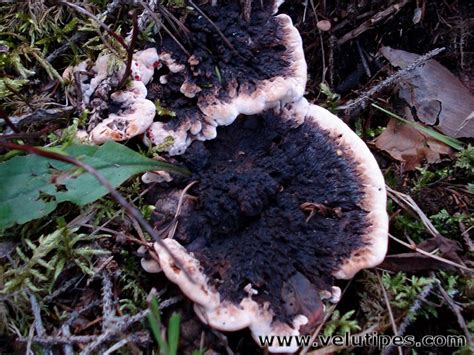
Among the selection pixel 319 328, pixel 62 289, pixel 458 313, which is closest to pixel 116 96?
pixel 62 289

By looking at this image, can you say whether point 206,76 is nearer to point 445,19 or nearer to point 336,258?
point 336,258

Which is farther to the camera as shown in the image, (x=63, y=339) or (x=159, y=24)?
(x=159, y=24)

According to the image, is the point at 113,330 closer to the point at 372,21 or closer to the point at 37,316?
the point at 37,316

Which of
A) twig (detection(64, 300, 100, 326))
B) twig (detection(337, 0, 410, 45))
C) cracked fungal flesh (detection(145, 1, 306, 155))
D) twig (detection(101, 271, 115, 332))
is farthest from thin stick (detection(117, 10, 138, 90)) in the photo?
twig (detection(337, 0, 410, 45))

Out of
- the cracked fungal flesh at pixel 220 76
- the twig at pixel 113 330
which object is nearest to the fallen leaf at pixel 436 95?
the cracked fungal flesh at pixel 220 76

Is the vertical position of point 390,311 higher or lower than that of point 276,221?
lower

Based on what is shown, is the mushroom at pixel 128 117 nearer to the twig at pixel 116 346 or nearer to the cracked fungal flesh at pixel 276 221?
the cracked fungal flesh at pixel 276 221

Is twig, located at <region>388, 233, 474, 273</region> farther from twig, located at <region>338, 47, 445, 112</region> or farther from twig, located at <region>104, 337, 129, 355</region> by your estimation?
twig, located at <region>104, 337, 129, 355</region>
